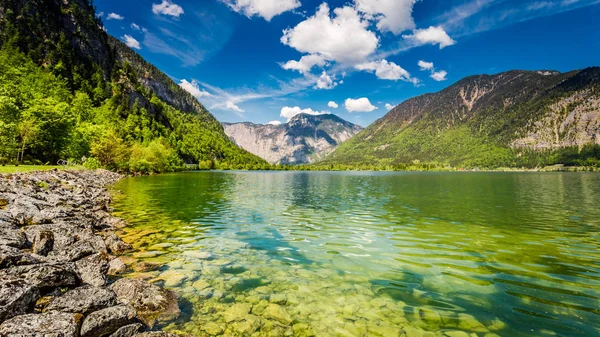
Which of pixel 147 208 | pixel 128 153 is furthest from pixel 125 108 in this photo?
pixel 147 208

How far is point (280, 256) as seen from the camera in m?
16.4

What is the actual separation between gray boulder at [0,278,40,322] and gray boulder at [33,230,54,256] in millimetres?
5569

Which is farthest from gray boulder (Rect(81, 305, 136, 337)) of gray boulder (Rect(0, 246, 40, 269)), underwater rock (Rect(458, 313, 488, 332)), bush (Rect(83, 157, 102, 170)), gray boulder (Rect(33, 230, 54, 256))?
bush (Rect(83, 157, 102, 170))

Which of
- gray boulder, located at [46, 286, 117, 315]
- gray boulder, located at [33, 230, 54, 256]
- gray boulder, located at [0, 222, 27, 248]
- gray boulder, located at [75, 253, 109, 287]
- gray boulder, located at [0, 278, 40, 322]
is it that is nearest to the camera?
gray boulder, located at [0, 278, 40, 322]

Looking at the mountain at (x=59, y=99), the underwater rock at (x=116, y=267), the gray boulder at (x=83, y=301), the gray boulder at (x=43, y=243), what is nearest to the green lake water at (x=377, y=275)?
the underwater rock at (x=116, y=267)

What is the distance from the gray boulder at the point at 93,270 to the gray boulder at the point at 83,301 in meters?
1.68

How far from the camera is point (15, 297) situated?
24.3ft

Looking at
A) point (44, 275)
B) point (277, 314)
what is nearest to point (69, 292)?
point (44, 275)

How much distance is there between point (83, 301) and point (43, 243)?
6675 millimetres

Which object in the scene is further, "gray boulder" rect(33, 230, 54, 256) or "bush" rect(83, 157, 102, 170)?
"bush" rect(83, 157, 102, 170)

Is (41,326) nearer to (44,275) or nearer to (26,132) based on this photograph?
(44,275)

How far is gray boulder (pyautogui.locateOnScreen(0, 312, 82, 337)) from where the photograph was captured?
21.0 feet

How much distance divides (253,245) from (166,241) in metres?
5.82

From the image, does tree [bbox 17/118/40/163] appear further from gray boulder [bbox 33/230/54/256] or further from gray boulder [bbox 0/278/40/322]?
gray boulder [bbox 0/278/40/322]
